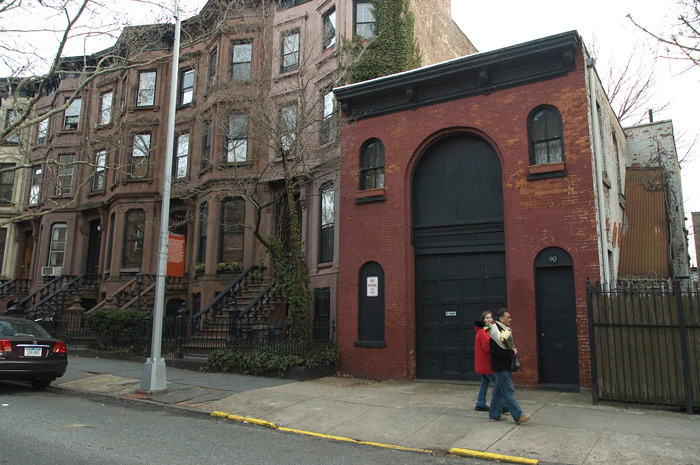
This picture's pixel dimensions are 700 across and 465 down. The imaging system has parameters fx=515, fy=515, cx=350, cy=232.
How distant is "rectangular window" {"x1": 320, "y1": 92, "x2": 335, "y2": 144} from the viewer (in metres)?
15.3

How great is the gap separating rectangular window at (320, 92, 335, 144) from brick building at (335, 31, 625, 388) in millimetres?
1231

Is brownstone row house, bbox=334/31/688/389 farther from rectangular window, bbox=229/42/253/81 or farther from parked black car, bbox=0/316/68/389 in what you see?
rectangular window, bbox=229/42/253/81

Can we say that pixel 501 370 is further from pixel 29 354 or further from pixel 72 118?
pixel 72 118

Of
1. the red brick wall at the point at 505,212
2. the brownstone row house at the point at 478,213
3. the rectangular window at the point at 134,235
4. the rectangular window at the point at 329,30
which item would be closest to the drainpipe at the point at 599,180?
the brownstone row house at the point at 478,213

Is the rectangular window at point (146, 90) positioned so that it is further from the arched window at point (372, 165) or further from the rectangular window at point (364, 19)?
the arched window at point (372, 165)

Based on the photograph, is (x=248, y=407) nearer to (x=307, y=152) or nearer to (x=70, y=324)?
(x=307, y=152)

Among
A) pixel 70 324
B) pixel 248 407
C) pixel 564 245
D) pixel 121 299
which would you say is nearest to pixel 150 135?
pixel 121 299

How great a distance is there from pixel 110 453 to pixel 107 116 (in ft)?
75.9

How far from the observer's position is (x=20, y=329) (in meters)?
10.9

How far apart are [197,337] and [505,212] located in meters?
8.98

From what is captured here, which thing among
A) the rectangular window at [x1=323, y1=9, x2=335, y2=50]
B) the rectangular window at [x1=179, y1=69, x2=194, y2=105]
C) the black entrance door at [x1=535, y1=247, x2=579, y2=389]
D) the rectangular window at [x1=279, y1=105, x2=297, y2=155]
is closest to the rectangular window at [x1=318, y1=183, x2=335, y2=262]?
the rectangular window at [x1=279, y1=105, x2=297, y2=155]

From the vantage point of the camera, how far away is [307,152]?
14492 millimetres

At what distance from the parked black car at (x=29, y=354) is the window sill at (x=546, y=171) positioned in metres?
10.9

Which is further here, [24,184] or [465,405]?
[24,184]
